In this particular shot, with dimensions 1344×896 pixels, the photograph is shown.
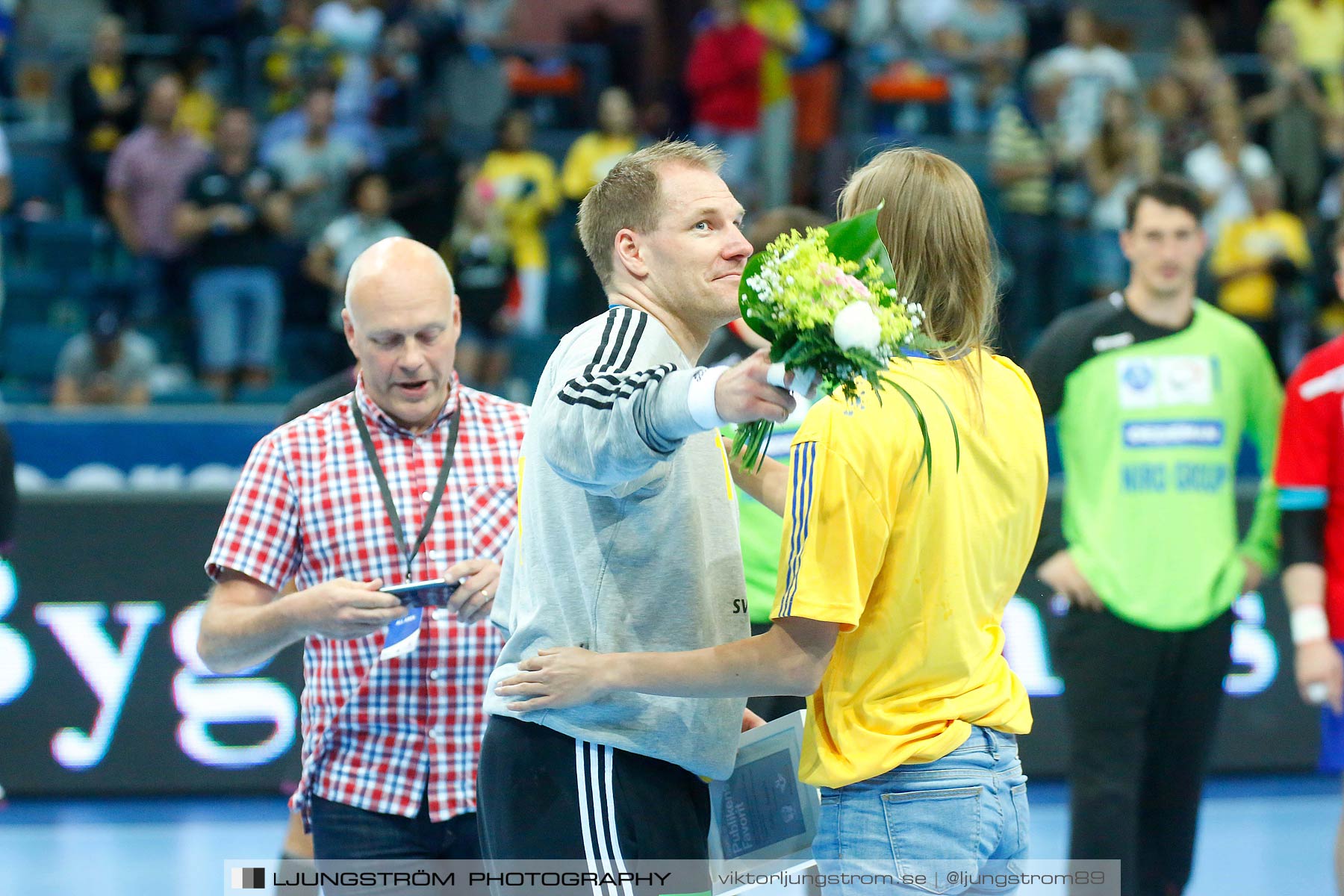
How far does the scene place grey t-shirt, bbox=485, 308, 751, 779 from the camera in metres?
2.60

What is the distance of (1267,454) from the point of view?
5.05m

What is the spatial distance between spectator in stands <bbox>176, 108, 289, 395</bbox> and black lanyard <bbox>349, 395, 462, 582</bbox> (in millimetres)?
7030

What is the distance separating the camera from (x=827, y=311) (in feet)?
7.27

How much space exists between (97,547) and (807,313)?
5626mm

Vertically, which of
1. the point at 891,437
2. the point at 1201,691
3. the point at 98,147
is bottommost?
the point at 1201,691

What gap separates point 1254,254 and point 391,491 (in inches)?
373

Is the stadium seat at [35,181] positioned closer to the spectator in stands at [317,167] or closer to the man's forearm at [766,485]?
the spectator in stands at [317,167]

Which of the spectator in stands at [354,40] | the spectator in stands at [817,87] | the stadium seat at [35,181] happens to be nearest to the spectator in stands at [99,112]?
the stadium seat at [35,181]

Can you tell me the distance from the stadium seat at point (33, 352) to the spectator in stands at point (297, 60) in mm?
2661

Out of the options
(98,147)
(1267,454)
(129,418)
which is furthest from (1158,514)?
(98,147)

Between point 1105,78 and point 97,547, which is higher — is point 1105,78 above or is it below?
above

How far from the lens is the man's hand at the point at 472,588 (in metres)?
3.11

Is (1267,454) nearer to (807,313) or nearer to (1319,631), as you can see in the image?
(1319,631)

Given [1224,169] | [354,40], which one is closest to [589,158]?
[354,40]
